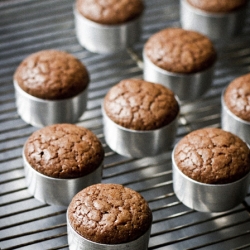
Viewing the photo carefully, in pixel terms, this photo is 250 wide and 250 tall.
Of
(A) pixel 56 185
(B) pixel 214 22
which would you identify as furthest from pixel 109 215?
(B) pixel 214 22

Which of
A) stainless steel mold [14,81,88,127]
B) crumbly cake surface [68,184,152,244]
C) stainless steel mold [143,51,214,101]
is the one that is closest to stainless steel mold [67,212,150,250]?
crumbly cake surface [68,184,152,244]

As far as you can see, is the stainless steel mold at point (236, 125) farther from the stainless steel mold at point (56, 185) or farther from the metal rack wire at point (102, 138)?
the stainless steel mold at point (56, 185)

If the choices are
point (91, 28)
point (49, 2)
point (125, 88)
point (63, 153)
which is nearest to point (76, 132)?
point (63, 153)

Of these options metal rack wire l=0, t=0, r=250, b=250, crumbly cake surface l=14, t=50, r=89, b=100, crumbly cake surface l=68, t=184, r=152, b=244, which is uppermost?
crumbly cake surface l=14, t=50, r=89, b=100

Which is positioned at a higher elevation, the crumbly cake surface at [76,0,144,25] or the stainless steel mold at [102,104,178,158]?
the crumbly cake surface at [76,0,144,25]

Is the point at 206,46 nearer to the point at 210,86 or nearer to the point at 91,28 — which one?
the point at 210,86

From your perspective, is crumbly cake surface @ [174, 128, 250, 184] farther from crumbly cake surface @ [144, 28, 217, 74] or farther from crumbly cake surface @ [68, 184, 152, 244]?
crumbly cake surface @ [144, 28, 217, 74]

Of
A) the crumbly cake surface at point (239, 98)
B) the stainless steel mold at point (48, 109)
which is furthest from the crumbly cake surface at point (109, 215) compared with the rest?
the crumbly cake surface at point (239, 98)
